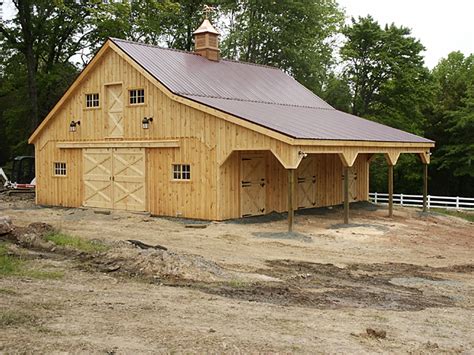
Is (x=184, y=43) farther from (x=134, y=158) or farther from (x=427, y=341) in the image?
(x=427, y=341)

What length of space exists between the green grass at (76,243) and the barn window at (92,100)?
28.7 feet

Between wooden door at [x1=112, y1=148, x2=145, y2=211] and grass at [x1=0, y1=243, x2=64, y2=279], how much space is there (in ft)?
29.4

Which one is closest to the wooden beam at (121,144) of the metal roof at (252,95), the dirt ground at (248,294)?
the metal roof at (252,95)

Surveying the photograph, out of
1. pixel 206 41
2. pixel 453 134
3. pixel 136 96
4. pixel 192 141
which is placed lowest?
pixel 192 141

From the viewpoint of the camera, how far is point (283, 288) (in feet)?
32.6

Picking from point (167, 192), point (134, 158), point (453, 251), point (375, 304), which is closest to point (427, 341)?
point (375, 304)

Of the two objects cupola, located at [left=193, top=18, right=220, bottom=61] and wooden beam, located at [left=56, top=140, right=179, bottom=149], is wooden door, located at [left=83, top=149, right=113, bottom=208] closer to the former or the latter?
wooden beam, located at [left=56, top=140, right=179, bottom=149]

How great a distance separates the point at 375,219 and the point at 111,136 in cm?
934

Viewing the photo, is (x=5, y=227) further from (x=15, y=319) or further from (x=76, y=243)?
(x=15, y=319)

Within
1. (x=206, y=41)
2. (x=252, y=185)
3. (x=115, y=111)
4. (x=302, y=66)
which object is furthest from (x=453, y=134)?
(x=115, y=111)

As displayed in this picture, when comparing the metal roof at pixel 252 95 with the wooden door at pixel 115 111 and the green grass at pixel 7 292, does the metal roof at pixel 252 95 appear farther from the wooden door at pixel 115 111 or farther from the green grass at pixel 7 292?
the green grass at pixel 7 292

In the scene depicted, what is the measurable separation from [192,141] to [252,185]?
2.34 meters

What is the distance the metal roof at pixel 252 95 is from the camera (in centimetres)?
1836

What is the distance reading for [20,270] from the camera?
10336 millimetres
